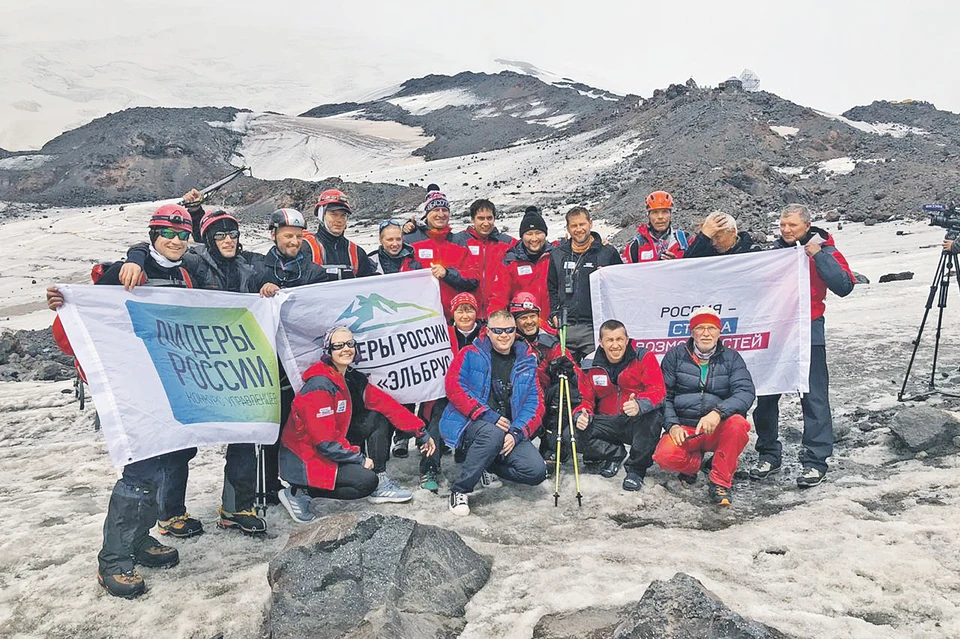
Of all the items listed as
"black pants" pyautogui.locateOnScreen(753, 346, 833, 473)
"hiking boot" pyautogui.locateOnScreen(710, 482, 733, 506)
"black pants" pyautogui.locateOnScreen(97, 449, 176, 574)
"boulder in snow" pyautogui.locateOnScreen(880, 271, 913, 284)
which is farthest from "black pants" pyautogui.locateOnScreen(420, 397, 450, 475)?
"boulder in snow" pyautogui.locateOnScreen(880, 271, 913, 284)

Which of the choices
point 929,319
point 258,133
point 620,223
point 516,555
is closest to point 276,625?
point 516,555

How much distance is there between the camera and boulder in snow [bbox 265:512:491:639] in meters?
3.49

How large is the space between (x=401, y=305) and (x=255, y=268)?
1.36 m

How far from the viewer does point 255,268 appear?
5.49 m

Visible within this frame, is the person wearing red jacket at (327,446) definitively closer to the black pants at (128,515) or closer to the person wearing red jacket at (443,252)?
the black pants at (128,515)

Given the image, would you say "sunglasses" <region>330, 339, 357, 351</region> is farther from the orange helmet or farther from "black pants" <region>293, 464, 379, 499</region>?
the orange helmet

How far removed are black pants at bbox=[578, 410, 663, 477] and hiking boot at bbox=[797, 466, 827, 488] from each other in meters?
1.19

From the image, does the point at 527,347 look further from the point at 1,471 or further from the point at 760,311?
the point at 1,471

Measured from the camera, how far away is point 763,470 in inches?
228

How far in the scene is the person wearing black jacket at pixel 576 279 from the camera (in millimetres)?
6371

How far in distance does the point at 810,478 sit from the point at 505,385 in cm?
262

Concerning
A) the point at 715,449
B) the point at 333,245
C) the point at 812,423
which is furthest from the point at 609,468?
the point at 333,245

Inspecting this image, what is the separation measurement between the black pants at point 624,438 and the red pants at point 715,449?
103 mm

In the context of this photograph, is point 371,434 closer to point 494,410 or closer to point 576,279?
point 494,410
